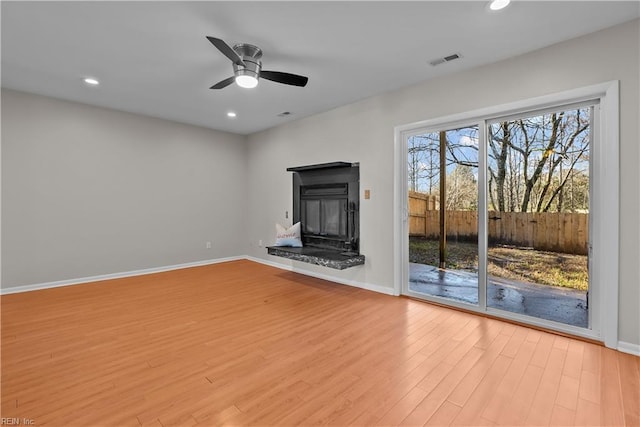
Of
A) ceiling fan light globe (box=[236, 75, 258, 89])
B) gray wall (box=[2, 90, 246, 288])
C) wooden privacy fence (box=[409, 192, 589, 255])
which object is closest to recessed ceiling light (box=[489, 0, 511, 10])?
wooden privacy fence (box=[409, 192, 589, 255])

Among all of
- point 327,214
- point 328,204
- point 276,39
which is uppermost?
point 276,39

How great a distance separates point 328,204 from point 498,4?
3.21 meters

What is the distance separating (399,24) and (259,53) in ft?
4.40

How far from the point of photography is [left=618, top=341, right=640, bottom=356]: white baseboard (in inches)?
93.2

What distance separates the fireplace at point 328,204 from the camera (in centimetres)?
443

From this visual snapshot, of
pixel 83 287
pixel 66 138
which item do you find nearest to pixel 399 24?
pixel 66 138

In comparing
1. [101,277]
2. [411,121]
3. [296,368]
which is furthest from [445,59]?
[101,277]

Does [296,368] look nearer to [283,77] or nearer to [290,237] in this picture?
[283,77]

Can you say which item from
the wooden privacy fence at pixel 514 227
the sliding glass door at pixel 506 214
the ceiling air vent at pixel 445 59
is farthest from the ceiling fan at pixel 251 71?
the wooden privacy fence at pixel 514 227

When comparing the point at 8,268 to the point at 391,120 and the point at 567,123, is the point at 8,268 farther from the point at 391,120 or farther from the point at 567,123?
the point at 567,123

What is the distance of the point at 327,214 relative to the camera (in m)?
4.84

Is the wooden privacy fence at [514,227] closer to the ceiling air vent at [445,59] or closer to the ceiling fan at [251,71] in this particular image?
the ceiling air vent at [445,59]

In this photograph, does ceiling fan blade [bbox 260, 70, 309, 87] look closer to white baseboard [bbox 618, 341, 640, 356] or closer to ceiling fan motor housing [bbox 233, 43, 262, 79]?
ceiling fan motor housing [bbox 233, 43, 262, 79]

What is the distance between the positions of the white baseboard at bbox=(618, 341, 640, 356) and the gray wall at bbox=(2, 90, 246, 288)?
5898mm
